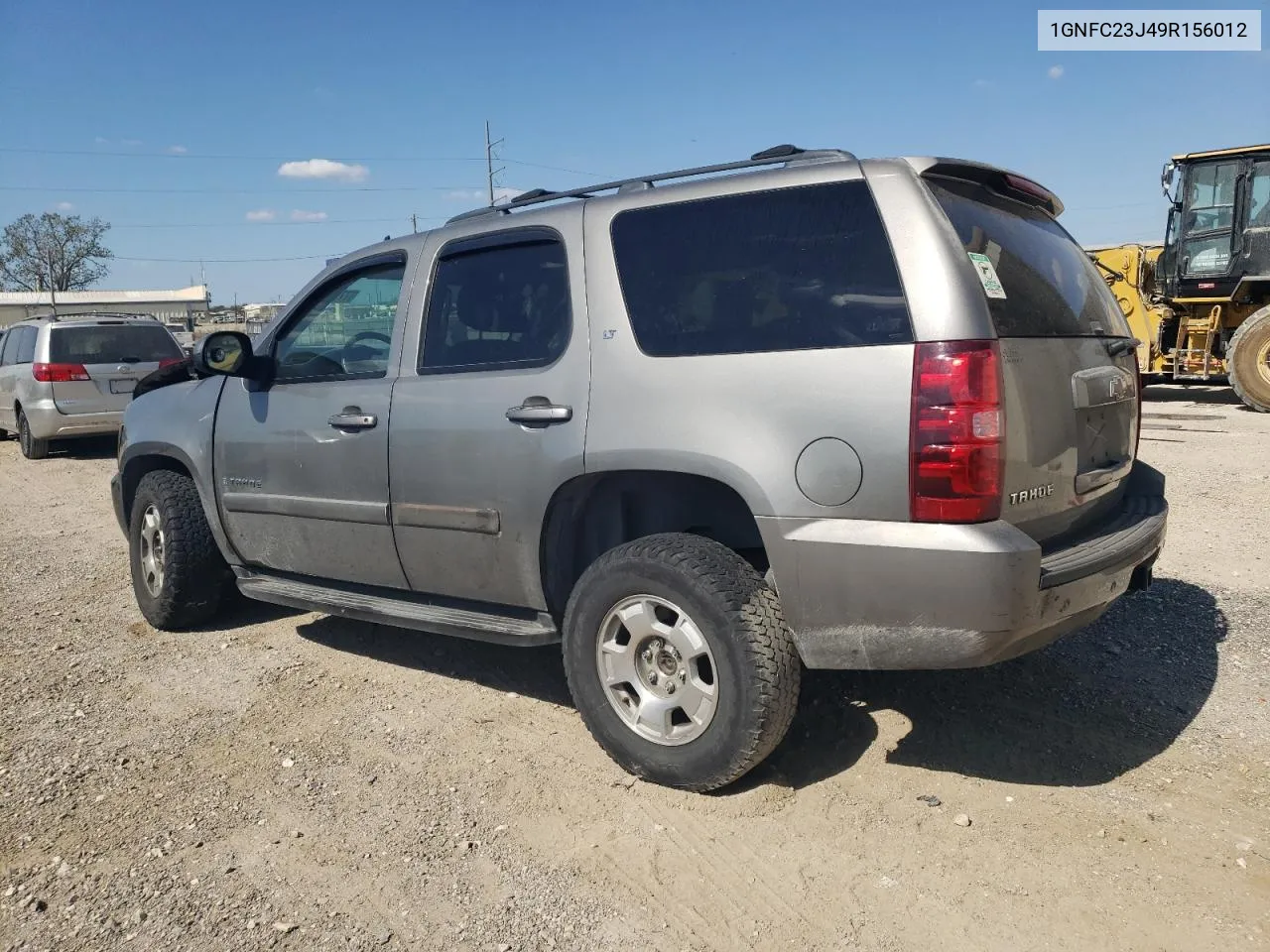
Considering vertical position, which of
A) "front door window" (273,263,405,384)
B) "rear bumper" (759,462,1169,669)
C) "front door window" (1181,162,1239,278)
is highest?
"front door window" (1181,162,1239,278)

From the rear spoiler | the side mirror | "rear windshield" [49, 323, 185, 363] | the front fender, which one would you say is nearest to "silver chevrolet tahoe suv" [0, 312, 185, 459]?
"rear windshield" [49, 323, 185, 363]

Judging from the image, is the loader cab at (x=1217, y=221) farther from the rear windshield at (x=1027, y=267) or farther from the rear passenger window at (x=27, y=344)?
the rear passenger window at (x=27, y=344)

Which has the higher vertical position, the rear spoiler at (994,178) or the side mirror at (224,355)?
the rear spoiler at (994,178)

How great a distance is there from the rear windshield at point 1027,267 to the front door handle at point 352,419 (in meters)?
2.31

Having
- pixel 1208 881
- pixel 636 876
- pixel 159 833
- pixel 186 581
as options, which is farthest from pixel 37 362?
pixel 1208 881

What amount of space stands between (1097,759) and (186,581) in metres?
4.18

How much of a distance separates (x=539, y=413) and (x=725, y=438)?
2.47 feet

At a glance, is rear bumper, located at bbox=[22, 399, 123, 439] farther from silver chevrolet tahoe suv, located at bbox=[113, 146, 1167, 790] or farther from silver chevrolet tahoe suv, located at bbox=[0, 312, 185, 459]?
silver chevrolet tahoe suv, located at bbox=[113, 146, 1167, 790]

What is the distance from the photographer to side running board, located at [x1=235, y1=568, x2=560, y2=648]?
11.9 ft

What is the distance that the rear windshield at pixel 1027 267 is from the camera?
9.59 ft

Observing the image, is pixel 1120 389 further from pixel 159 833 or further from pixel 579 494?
pixel 159 833

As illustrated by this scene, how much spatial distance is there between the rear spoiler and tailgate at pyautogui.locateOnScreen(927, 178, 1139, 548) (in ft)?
0.09

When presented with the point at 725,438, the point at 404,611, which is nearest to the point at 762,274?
the point at 725,438

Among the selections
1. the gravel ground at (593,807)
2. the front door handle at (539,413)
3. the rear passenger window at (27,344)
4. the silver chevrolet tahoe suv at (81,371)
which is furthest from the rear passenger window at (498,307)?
the rear passenger window at (27,344)
